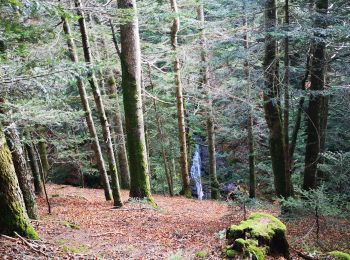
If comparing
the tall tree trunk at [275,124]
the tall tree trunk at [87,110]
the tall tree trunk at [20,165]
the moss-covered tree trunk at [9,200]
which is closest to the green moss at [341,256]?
the tall tree trunk at [275,124]

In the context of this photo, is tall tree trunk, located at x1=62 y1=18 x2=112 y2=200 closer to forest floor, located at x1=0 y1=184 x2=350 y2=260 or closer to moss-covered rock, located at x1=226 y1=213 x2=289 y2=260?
forest floor, located at x1=0 y1=184 x2=350 y2=260

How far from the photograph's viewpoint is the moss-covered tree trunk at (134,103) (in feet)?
32.3

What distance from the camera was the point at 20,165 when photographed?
22.1 feet

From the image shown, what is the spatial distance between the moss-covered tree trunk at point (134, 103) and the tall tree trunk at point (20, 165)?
11.4 ft

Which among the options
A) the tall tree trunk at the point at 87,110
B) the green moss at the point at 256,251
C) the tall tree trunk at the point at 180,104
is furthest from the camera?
the tall tree trunk at the point at 180,104

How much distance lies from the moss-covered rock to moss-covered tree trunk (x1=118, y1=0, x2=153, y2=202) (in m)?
4.60

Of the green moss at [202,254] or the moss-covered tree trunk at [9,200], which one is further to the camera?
the green moss at [202,254]

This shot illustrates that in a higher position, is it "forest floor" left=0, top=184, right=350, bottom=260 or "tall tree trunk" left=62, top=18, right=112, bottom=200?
"tall tree trunk" left=62, top=18, right=112, bottom=200

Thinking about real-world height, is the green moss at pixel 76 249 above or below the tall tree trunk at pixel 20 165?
below

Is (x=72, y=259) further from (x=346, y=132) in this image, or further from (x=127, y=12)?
(x=346, y=132)

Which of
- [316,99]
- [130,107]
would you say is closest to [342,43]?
[316,99]

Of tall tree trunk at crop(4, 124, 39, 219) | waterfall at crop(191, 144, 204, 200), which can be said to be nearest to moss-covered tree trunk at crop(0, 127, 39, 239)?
tall tree trunk at crop(4, 124, 39, 219)

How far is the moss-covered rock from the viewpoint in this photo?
5480mm

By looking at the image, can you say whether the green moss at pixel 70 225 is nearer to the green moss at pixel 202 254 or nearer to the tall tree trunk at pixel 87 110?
the tall tree trunk at pixel 87 110
